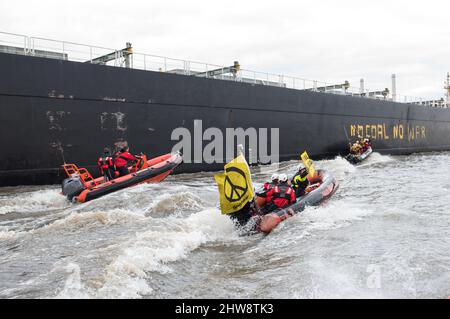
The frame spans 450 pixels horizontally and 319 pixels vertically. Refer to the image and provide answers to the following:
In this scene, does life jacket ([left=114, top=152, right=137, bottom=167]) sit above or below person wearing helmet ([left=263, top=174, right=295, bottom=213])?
above

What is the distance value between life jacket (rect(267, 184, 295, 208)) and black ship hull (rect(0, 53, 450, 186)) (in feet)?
21.6

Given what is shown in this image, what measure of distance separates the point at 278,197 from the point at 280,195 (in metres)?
0.05

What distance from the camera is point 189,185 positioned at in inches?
434

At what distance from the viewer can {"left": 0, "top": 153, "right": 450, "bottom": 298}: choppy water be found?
4109mm

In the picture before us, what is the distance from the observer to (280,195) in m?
6.91

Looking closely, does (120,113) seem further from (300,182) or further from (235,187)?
(235,187)

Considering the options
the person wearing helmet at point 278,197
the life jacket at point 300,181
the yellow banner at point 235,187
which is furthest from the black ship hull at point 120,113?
the person wearing helmet at point 278,197

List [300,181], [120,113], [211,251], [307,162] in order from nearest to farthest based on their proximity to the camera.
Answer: [211,251]
[300,181]
[307,162]
[120,113]

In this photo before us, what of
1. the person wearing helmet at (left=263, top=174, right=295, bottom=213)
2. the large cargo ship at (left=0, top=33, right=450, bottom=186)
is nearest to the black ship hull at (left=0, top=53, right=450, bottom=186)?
the large cargo ship at (left=0, top=33, right=450, bottom=186)

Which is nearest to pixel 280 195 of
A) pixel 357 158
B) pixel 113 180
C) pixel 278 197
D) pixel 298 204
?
pixel 278 197

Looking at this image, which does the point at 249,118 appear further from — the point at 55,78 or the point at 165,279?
the point at 165,279

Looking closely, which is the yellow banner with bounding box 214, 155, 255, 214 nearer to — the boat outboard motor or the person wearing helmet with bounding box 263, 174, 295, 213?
the person wearing helmet with bounding box 263, 174, 295, 213

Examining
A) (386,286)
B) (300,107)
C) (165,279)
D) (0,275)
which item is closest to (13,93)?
(0,275)
